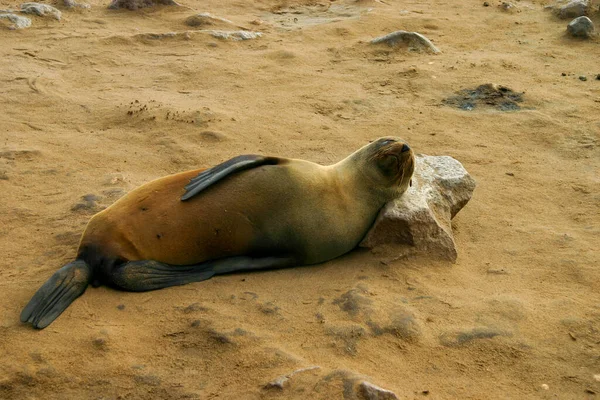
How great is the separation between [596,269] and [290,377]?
91.5 inches

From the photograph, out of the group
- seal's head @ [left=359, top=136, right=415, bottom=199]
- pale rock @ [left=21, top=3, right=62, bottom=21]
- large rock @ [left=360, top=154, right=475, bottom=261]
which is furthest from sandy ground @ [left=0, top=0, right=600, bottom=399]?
seal's head @ [left=359, top=136, right=415, bottom=199]

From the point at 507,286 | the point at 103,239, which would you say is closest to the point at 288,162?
the point at 103,239

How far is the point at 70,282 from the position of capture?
4.04 m

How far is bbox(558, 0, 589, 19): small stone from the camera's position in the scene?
416 inches

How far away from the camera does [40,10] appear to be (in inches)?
387

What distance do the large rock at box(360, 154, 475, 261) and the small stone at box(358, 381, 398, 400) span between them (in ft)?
4.79

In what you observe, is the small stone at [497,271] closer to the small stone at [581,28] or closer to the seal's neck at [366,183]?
the seal's neck at [366,183]

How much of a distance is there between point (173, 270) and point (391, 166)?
154 cm

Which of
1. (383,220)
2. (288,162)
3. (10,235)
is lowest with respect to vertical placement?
(10,235)

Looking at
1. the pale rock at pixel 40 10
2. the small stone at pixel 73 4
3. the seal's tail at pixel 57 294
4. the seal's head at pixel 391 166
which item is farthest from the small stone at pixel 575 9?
the seal's tail at pixel 57 294

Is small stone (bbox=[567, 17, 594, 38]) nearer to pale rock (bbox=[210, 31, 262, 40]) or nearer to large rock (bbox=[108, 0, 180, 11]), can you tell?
pale rock (bbox=[210, 31, 262, 40])

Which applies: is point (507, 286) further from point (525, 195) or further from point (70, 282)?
point (70, 282)

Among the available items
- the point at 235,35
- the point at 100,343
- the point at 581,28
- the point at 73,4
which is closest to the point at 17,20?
the point at 73,4

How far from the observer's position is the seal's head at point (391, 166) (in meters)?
4.75
